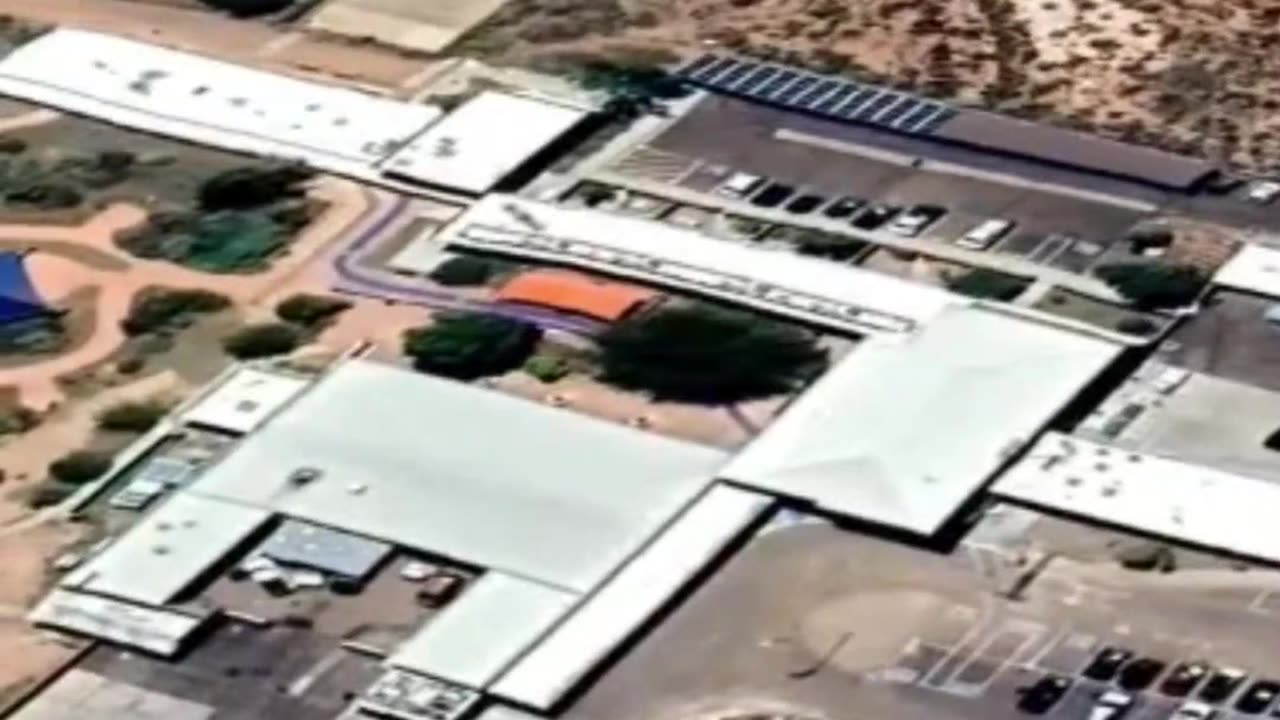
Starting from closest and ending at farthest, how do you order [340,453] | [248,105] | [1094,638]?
1. [1094,638]
2. [340,453]
3. [248,105]

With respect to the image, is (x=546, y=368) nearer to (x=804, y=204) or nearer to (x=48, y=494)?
(x=804, y=204)

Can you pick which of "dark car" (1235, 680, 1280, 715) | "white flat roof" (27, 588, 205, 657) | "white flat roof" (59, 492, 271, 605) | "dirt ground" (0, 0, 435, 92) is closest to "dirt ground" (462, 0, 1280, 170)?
"dirt ground" (0, 0, 435, 92)

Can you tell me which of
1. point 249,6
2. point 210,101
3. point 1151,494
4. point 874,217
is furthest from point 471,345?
point 249,6

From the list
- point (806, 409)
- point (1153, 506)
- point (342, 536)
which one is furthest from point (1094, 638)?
point (342, 536)

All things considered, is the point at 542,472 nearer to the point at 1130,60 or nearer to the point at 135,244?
the point at 135,244

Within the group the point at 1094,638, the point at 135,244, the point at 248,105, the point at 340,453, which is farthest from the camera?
the point at 248,105

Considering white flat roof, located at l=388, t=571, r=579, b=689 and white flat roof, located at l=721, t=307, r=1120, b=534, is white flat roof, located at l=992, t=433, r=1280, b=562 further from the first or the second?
white flat roof, located at l=388, t=571, r=579, b=689

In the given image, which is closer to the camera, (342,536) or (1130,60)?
(342,536)
